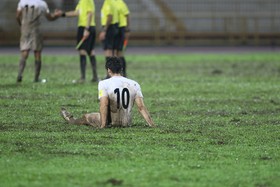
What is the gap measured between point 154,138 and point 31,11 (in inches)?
422

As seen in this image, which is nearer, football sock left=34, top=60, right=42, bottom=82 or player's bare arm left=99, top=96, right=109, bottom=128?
player's bare arm left=99, top=96, right=109, bottom=128

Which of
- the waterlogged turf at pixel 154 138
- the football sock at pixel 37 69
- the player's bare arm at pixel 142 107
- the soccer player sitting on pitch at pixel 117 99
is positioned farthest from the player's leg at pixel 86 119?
the football sock at pixel 37 69

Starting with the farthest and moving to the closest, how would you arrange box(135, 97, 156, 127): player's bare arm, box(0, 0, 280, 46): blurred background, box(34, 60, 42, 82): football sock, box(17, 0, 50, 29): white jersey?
box(0, 0, 280, 46): blurred background < box(34, 60, 42, 82): football sock < box(17, 0, 50, 29): white jersey < box(135, 97, 156, 127): player's bare arm

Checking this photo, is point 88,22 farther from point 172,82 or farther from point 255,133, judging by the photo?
point 255,133

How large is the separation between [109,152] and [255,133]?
3.20 metres

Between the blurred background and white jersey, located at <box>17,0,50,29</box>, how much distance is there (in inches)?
822

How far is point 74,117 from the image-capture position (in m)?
17.0

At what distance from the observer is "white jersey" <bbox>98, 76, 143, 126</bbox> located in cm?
1502

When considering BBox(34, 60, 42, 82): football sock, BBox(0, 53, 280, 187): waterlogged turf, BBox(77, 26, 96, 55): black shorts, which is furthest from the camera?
BBox(77, 26, 96, 55): black shorts

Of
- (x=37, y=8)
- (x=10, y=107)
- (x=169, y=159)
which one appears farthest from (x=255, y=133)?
(x=37, y=8)

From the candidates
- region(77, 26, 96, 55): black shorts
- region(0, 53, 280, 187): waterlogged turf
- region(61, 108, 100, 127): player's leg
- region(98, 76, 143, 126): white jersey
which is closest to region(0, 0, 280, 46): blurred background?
region(0, 53, 280, 187): waterlogged turf

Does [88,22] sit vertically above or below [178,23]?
above

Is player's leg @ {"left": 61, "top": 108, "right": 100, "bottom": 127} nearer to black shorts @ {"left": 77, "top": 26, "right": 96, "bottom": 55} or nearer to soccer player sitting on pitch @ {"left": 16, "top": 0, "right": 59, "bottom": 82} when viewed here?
soccer player sitting on pitch @ {"left": 16, "top": 0, "right": 59, "bottom": 82}

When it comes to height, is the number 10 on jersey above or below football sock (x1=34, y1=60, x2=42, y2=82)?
above
